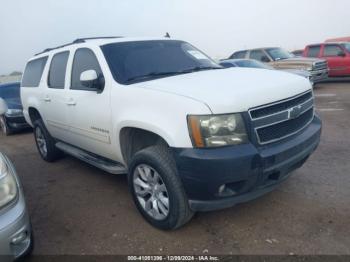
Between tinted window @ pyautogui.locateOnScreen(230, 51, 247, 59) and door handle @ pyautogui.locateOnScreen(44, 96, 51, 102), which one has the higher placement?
door handle @ pyautogui.locateOnScreen(44, 96, 51, 102)

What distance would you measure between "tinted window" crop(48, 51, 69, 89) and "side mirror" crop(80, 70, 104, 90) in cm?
111

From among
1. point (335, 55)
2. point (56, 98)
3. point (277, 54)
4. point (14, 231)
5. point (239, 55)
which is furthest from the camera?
point (239, 55)

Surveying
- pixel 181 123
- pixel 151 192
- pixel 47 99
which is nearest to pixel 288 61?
pixel 47 99

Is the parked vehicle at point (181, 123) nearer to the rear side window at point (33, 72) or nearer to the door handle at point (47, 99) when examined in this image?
the door handle at point (47, 99)

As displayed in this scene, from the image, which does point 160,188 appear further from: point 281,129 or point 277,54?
point 277,54

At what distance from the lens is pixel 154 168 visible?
9.53ft

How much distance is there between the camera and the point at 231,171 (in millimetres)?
2502

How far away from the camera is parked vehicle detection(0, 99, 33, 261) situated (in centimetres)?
224

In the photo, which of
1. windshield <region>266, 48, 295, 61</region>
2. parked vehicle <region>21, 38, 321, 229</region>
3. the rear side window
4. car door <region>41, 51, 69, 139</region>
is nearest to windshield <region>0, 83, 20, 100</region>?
the rear side window

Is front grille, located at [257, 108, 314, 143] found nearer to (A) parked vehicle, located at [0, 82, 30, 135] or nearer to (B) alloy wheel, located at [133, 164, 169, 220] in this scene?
(B) alloy wheel, located at [133, 164, 169, 220]

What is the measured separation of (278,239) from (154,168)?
1260 mm

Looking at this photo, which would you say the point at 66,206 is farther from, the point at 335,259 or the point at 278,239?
the point at 335,259

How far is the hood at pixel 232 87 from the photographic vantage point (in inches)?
102

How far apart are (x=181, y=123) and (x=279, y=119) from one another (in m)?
0.88
